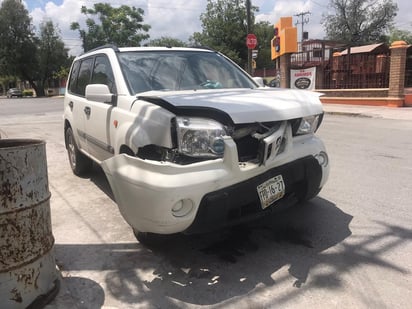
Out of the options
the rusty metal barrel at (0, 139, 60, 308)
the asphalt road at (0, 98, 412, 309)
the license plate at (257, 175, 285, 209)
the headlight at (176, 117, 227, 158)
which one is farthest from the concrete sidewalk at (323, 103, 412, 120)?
the rusty metal barrel at (0, 139, 60, 308)

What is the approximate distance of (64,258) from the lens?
3.53 m

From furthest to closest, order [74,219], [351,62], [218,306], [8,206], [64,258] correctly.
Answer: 1. [351,62]
2. [74,219]
3. [64,258]
4. [218,306]
5. [8,206]

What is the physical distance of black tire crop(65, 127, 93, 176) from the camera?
20.1 feet

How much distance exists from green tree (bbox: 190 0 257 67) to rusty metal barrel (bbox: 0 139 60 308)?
47392mm

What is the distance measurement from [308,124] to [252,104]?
81 cm

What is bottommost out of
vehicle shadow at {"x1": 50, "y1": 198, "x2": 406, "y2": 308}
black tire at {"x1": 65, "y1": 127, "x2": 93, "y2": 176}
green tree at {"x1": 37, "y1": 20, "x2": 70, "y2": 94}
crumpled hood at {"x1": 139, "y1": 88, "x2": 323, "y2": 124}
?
vehicle shadow at {"x1": 50, "y1": 198, "x2": 406, "y2": 308}

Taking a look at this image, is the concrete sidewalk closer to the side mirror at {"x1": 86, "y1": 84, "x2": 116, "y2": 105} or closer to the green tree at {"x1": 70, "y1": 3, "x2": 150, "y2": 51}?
the side mirror at {"x1": 86, "y1": 84, "x2": 116, "y2": 105}

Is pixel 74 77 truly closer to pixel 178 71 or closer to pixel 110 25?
pixel 178 71

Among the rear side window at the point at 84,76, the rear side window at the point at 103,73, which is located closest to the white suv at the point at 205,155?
the rear side window at the point at 103,73

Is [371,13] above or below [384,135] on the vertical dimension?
above

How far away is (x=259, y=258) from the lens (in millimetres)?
3367

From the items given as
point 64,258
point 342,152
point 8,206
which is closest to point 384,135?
point 342,152

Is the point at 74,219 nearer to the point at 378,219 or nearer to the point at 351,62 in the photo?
the point at 378,219

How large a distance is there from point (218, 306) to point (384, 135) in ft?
26.7
